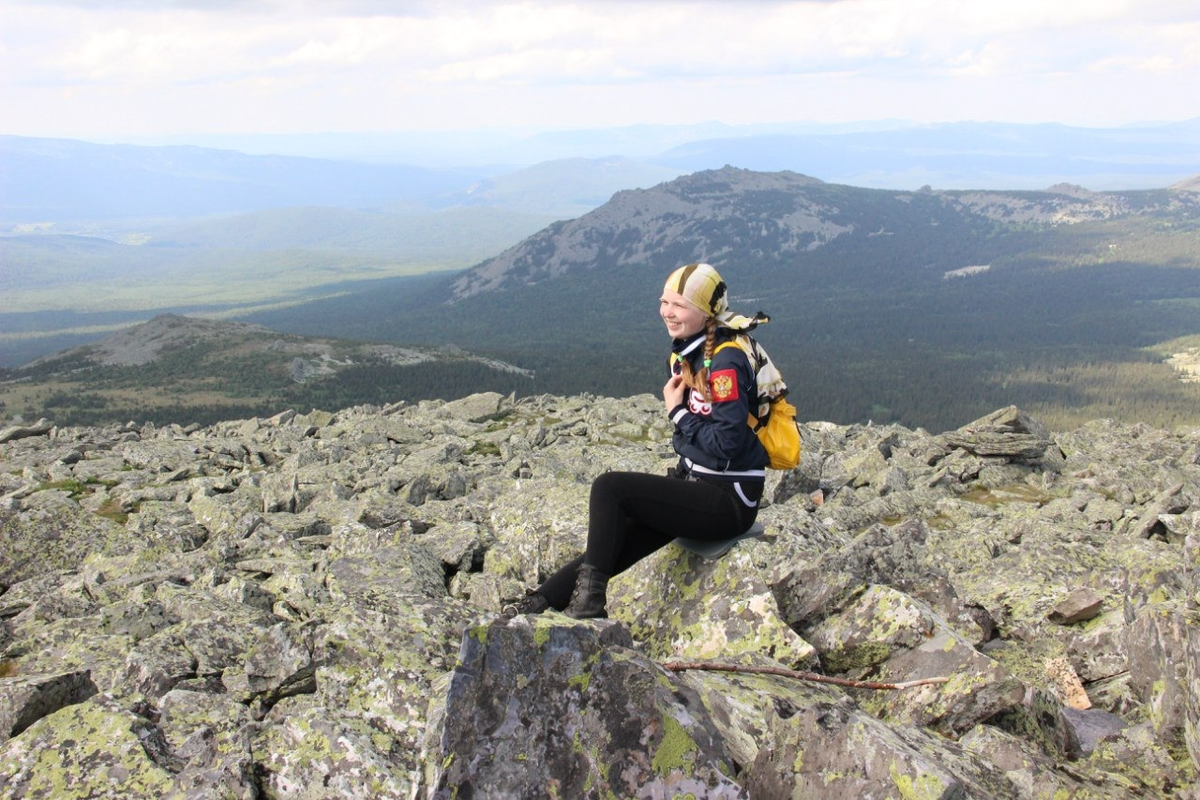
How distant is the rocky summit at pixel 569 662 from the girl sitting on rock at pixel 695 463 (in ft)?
2.41

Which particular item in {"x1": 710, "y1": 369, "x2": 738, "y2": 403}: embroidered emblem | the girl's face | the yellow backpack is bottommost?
the yellow backpack

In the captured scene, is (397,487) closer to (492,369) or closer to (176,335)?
Result: (492,369)

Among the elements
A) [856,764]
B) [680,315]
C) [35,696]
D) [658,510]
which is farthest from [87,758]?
[680,315]

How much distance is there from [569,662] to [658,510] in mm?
2987

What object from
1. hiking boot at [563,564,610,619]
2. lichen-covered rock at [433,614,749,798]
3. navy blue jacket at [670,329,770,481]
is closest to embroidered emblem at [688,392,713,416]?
→ navy blue jacket at [670,329,770,481]

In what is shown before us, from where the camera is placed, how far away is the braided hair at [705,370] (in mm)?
8875

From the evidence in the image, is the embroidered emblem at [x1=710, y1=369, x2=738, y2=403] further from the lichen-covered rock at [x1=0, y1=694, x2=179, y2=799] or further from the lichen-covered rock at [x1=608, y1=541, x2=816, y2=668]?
the lichen-covered rock at [x1=0, y1=694, x2=179, y2=799]

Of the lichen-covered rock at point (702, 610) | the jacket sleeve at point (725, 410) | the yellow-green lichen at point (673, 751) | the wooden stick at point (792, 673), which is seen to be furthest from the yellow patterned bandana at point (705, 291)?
the yellow-green lichen at point (673, 751)

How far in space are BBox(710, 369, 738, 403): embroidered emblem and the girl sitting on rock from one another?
11mm

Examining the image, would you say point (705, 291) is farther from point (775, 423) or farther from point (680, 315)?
point (775, 423)

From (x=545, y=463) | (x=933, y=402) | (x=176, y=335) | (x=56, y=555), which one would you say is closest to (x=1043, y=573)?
(x=545, y=463)

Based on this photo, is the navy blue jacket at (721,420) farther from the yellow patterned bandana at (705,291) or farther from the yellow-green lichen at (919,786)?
the yellow-green lichen at (919,786)

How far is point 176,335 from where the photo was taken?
602ft

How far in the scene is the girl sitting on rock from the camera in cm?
877
